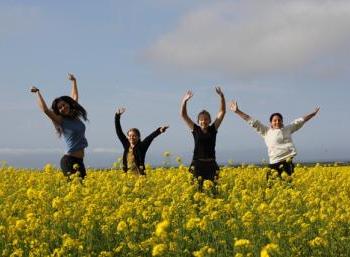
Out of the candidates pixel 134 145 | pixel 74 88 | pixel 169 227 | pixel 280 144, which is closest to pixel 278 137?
pixel 280 144

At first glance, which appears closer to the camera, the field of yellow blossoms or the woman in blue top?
the field of yellow blossoms

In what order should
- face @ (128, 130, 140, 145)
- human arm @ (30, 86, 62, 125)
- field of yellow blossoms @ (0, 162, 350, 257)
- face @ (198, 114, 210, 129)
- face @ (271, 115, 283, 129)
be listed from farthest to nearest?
face @ (271, 115, 283, 129) → face @ (128, 130, 140, 145) → face @ (198, 114, 210, 129) → human arm @ (30, 86, 62, 125) → field of yellow blossoms @ (0, 162, 350, 257)

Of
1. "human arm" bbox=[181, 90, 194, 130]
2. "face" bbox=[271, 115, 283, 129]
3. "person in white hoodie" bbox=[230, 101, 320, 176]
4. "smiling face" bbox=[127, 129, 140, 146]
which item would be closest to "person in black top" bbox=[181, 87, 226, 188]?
"human arm" bbox=[181, 90, 194, 130]

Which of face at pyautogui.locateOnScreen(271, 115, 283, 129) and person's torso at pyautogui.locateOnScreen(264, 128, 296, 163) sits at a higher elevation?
face at pyautogui.locateOnScreen(271, 115, 283, 129)

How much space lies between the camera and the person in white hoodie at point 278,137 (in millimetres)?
10828

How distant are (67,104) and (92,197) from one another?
1765mm

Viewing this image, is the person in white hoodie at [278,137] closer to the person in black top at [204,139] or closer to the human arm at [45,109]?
the person in black top at [204,139]

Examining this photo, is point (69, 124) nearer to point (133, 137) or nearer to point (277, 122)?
point (133, 137)

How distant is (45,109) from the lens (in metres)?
8.90

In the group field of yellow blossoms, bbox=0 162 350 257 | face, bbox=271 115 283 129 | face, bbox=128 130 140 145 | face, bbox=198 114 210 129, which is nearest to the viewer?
field of yellow blossoms, bbox=0 162 350 257

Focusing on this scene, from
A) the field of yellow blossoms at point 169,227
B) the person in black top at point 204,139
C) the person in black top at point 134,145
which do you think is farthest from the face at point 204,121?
the field of yellow blossoms at point 169,227

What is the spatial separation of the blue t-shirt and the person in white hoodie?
2.81 metres

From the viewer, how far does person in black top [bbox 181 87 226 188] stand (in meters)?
9.30

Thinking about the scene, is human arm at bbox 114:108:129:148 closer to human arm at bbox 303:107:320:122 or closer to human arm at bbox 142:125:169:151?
human arm at bbox 142:125:169:151
